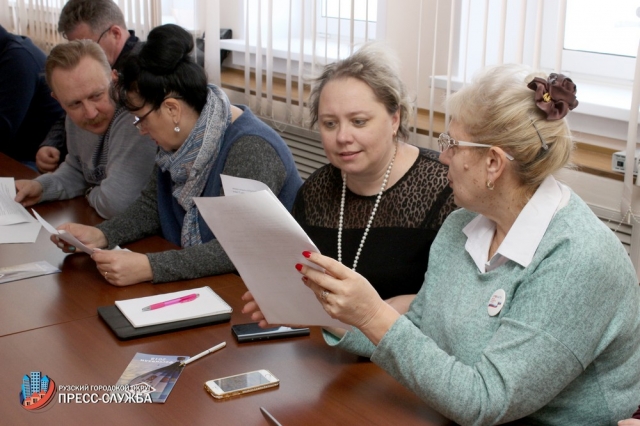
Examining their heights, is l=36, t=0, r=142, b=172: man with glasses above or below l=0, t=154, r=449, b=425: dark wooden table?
above

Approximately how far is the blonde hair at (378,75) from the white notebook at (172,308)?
63 cm

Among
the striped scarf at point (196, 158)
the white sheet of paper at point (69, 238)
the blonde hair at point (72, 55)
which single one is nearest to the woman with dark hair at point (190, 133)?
the striped scarf at point (196, 158)

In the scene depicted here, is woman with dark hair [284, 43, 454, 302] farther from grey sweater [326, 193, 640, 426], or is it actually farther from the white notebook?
grey sweater [326, 193, 640, 426]

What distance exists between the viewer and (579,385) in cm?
148

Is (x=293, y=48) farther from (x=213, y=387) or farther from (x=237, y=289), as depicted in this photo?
(x=213, y=387)

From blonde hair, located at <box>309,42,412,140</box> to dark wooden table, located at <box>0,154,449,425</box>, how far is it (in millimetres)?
648

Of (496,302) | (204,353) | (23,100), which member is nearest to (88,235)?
(204,353)

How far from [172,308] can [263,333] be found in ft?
0.96

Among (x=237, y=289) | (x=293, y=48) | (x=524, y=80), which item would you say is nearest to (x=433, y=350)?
(x=524, y=80)

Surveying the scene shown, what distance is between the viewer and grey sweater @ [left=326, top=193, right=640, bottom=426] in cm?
135

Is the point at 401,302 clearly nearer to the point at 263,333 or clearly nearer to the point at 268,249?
the point at 263,333

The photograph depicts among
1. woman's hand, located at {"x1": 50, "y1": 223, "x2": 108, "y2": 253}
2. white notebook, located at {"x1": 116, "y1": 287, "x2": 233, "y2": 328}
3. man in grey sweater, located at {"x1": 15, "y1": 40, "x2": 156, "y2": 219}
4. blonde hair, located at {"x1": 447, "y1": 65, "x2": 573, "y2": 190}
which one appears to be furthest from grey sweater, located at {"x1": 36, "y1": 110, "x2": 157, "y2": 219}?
blonde hair, located at {"x1": 447, "y1": 65, "x2": 573, "y2": 190}

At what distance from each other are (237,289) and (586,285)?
1.07 metres

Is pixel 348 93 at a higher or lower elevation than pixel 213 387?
higher
